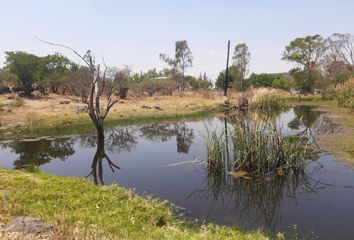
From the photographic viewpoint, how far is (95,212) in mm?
6207

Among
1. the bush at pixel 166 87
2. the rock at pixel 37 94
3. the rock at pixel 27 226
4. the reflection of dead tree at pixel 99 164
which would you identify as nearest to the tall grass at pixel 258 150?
the reflection of dead tree at pixel 99 164

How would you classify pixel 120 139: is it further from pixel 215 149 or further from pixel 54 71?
pixel 54 71

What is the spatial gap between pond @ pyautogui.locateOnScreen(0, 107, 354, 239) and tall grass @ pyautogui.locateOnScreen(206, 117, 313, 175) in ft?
1.37

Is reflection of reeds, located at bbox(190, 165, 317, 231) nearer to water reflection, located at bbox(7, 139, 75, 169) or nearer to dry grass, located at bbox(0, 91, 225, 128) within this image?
water reflection, located at bbox(7, 139, 75, 169)

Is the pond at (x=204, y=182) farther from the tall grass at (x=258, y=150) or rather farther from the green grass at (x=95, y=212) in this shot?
the green grass at (x=95, y=212)

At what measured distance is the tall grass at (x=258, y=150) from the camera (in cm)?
985

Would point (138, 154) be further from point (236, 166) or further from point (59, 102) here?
point (59, 102)

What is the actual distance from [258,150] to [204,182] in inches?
64.7

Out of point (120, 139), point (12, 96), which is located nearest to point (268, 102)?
point (120, 139)

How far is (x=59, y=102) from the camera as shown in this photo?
92.3 feet

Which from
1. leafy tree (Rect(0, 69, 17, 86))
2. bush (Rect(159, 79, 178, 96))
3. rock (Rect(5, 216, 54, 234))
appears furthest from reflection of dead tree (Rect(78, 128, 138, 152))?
bush (Rect(159, 79, 178, 96))

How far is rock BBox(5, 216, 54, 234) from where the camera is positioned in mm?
4414

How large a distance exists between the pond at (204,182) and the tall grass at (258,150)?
0.42 metres

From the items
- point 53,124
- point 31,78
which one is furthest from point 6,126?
point 31,78
